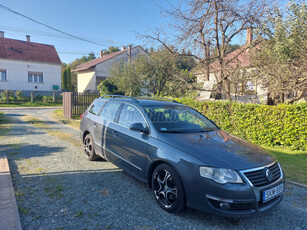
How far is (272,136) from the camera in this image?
6910mm

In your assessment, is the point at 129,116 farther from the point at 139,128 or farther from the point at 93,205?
the point at 93,205

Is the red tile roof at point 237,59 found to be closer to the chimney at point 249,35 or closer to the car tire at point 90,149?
the chimney at point 249,35

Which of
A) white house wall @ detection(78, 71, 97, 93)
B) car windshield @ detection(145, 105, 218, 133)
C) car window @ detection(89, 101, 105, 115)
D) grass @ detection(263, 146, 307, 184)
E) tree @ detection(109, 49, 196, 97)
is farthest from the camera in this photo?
white house wall @ detection(78, 71, 97, 93)

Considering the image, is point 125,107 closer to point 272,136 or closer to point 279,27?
point 272,136

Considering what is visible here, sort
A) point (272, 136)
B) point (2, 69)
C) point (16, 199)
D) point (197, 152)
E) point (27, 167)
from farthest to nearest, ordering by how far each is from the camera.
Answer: point (2, 69), point (272, 136), point (27, 167), point (16, 199), point (197, 152)

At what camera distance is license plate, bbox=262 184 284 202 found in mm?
2727

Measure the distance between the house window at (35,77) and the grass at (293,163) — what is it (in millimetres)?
29484

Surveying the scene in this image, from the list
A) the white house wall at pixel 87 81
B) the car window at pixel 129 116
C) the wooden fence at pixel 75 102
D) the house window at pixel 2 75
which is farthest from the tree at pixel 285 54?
the house window at pixel 2 75

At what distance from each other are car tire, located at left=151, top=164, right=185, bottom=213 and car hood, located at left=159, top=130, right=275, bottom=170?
39 cm

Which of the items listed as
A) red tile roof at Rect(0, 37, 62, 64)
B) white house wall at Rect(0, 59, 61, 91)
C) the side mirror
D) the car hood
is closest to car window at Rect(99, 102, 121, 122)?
the side mirror

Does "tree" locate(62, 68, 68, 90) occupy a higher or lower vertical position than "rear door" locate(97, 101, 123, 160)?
higher

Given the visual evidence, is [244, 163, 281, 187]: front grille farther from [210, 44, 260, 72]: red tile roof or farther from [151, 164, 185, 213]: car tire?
[210, 44, 260, 72]: red tile roof

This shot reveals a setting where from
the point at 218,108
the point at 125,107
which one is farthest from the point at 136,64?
the point at 125,107

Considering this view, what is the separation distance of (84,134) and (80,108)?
808 centimetres
